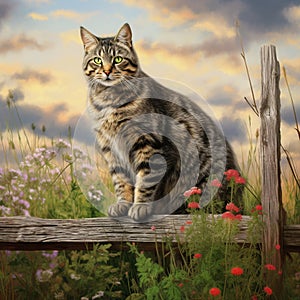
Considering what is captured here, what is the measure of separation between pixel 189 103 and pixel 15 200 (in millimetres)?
1706

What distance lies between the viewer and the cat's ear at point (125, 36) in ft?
13.0

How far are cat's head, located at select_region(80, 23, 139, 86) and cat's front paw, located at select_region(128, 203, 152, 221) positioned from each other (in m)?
0.90

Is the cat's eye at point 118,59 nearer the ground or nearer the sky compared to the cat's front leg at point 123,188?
nearer the sky

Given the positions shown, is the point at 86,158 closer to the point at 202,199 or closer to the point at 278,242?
the point at 202,199

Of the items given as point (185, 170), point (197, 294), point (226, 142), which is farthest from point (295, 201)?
point (197, 294)

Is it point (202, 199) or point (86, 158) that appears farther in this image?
point (86, 158)

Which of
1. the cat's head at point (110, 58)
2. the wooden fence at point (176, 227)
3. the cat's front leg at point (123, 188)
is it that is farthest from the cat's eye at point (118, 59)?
the wooden fence at point (176, 227)

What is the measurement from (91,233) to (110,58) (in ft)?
4.13

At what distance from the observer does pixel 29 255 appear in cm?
440

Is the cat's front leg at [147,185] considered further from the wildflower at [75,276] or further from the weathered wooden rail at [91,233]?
the wildflower at [75,276]

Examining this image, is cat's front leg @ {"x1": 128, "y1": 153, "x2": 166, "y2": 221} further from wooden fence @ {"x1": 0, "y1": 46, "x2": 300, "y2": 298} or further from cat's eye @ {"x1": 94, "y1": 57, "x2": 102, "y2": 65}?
cat's eye @ {"x1": 94, "y1": 57, "x2": 102, "y2": 65}

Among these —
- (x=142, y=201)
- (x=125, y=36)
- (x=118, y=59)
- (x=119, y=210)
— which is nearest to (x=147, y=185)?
(x=142, y=201)

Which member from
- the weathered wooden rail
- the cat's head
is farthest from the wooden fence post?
the cat's head

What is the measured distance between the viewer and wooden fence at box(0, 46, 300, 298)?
12.3 feet
